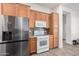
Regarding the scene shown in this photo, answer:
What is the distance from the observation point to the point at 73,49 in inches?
144

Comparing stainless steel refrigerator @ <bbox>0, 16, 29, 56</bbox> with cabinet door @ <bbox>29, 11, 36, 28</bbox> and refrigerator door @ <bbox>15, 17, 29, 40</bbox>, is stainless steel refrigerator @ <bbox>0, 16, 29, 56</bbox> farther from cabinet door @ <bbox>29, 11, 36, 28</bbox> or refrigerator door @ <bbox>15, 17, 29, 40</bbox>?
cabinet door @ <bbox>29, 11, 36, 28</bbox>

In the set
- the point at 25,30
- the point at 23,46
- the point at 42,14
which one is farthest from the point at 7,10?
the point at 42,14

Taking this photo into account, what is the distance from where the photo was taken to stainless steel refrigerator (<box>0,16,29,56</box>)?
114 inches

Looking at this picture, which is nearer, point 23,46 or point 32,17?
point 23,46

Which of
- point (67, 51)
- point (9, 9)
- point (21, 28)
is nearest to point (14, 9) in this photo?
point (9, 9)

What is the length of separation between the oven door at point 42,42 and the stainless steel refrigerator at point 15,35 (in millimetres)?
728

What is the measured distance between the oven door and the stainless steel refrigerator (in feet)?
2.39

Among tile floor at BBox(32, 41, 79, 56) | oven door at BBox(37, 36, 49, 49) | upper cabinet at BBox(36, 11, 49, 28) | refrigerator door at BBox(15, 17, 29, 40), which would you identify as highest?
upper cabinet at BBox(36, 11, 49, 28)

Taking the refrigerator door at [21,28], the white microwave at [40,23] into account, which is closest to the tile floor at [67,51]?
the refrigerator door at [21,28]

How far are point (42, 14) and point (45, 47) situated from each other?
132 cm

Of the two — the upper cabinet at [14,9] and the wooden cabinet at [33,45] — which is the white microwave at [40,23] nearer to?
the wooden cabinet at [33,45]

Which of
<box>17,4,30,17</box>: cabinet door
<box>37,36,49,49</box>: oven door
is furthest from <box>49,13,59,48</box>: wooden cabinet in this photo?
<box>17,4,30,17</box>: cabinet door

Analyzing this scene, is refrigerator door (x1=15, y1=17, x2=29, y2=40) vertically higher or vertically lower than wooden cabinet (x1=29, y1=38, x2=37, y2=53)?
higher

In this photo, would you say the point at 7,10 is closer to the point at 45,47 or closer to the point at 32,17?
the point at 32,17
